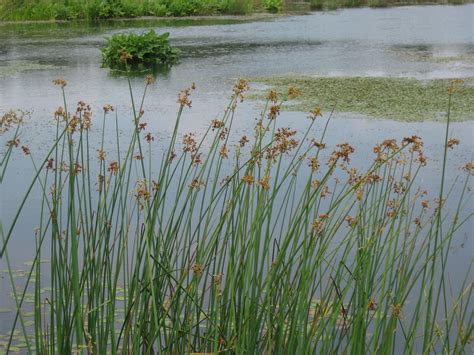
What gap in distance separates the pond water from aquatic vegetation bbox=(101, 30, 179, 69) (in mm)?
241

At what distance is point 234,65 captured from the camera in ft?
28.3

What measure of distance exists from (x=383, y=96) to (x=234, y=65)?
93.8 inches

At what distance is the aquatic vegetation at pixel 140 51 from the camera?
865cm

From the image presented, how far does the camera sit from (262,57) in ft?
30.6

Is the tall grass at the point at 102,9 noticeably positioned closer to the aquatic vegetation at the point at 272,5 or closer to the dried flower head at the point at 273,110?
the aquatic vegetation at the point at 272,5

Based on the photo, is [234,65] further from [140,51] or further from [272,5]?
[272,5]

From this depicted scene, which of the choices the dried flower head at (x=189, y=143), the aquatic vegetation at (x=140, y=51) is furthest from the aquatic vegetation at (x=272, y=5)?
the dried flower head at (x=189, y=143)

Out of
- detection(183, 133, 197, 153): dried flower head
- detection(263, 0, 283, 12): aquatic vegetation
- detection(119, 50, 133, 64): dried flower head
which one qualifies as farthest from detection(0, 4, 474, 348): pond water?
detection(263, 0, 283, 12): aquatic vegetation

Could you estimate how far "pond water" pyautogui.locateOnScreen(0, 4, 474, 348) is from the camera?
5023 mm

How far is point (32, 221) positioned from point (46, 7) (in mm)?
11518

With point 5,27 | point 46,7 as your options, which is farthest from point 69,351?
point 46,7

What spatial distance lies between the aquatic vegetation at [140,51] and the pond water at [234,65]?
0.24m

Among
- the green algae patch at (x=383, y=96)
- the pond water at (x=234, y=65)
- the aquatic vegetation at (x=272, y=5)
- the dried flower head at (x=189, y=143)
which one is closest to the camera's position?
the dried flower head at (x=189, y=143)

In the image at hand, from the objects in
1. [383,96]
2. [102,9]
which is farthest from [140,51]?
[102,9]
